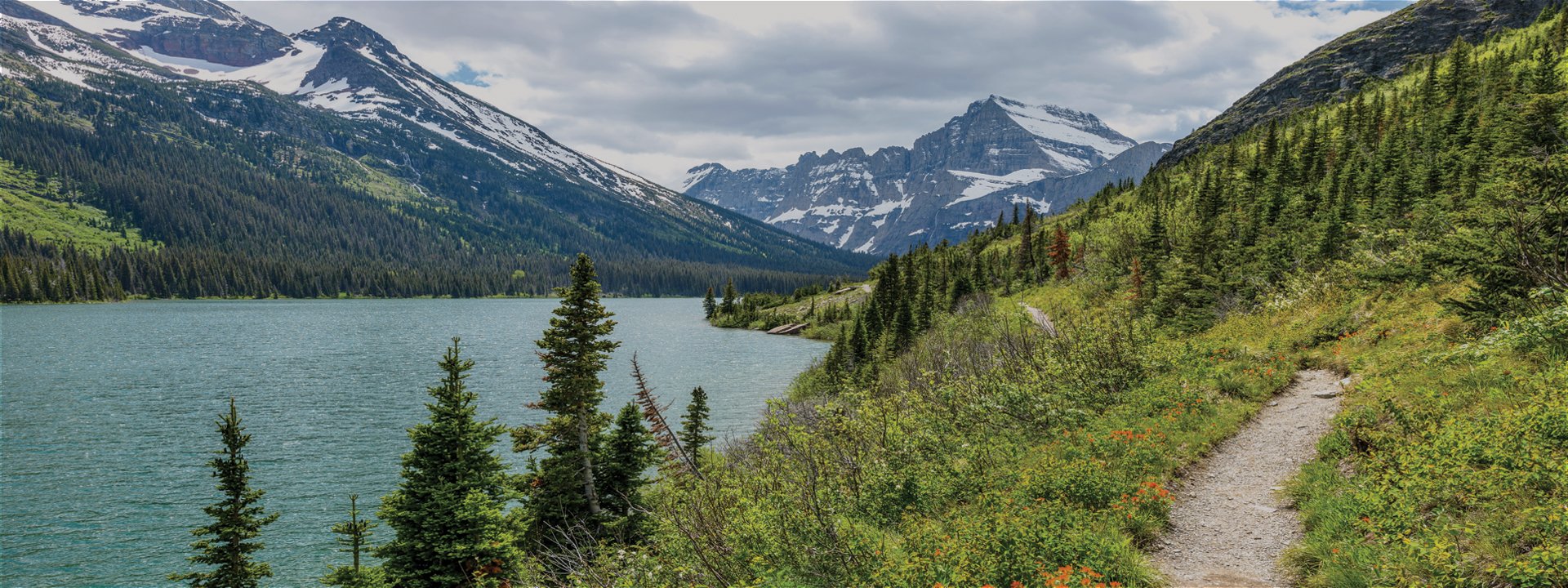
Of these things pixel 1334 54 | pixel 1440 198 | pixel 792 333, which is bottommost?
pixel 792 333

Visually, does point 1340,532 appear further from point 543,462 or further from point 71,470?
point 71,470

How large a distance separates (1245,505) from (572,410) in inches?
877

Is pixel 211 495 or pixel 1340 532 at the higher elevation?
pixel 1340 532

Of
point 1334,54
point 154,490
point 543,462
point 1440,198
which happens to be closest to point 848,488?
→ point 543,462

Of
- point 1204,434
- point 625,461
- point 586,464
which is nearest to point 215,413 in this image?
point 625,461

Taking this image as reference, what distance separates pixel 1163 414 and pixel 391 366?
81.9 m

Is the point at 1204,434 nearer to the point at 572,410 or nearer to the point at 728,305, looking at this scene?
the point at 572,410

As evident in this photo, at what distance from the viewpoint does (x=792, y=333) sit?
132 m

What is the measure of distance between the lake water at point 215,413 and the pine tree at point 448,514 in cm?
1155

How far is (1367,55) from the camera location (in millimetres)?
147000

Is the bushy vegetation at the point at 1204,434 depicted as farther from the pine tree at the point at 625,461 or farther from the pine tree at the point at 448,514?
the pine tree at the point at 448,514

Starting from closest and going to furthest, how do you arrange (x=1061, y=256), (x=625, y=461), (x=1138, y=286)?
(x=625, y=461)
(x=1138, y=286)
(x=1061, y=256)

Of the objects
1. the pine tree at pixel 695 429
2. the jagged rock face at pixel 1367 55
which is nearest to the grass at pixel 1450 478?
the pine tree at pixel 695 429

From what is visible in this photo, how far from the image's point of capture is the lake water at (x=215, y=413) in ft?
96.0
